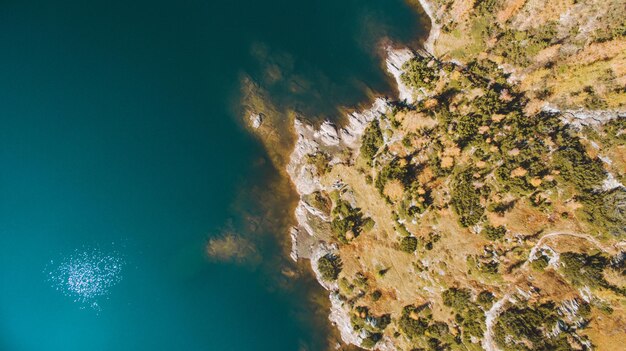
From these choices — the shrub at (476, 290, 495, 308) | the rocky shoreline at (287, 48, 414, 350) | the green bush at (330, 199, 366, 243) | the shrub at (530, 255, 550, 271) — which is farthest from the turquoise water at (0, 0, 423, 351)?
the shrub at (530, 255, 550, 271)

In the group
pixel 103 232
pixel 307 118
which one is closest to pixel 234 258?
pixel 103 232

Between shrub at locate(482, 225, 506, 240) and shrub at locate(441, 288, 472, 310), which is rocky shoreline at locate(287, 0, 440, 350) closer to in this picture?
shrub at locate(441, 288, 472, 310)

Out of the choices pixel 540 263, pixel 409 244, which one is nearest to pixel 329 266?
pixel 409 244

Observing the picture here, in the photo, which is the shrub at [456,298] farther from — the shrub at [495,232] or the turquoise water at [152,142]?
the turquoise water at [152,142]

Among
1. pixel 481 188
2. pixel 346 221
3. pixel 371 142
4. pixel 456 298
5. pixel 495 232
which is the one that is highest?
pixel 481 188

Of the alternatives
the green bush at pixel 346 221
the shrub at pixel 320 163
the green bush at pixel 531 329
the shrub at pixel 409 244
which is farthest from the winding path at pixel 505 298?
the shrub at pixel 320 163

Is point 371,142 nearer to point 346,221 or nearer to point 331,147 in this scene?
point 331,147

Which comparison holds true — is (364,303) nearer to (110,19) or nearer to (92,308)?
(92,308)
